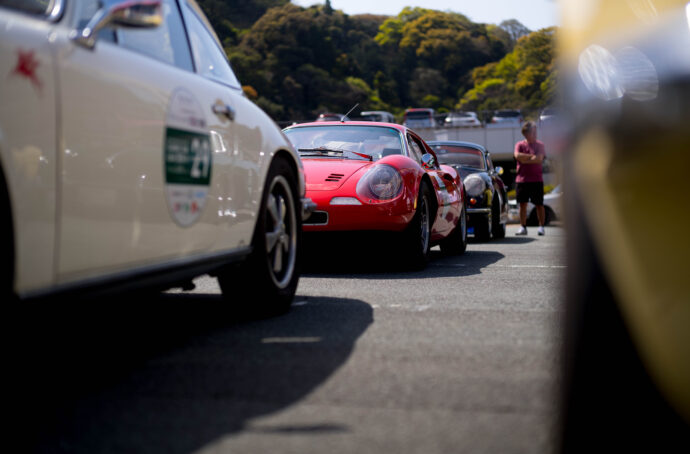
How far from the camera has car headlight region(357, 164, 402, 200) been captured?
6789 mm

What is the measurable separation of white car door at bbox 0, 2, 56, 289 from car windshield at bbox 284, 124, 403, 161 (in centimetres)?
512

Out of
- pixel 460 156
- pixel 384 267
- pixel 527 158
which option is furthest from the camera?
pixel 460 156

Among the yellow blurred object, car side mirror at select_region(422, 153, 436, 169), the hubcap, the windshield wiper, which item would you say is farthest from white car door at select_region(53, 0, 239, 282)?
car side mirror at select_region(422, 153, 436, 169)

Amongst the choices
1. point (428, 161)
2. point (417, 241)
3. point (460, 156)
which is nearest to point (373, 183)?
point (417, 241)

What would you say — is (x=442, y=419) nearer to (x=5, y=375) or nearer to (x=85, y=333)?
(x=5, y=375)

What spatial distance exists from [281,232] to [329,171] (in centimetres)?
257

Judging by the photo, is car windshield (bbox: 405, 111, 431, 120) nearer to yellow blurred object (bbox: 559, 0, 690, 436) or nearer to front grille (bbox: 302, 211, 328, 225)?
front grille (bbox: 302, 211, 328, 225)

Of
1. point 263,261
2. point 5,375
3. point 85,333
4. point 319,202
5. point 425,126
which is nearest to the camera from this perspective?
point 5,375

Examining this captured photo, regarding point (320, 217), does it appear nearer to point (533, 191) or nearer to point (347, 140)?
point (347, 140)

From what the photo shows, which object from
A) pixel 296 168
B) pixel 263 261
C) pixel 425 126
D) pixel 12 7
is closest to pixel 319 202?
pixel 296 168

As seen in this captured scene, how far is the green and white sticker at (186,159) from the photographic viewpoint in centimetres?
316

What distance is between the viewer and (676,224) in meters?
1.63

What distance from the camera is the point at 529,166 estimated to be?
1241 centimetres

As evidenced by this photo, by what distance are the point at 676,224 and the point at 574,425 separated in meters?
0.48
